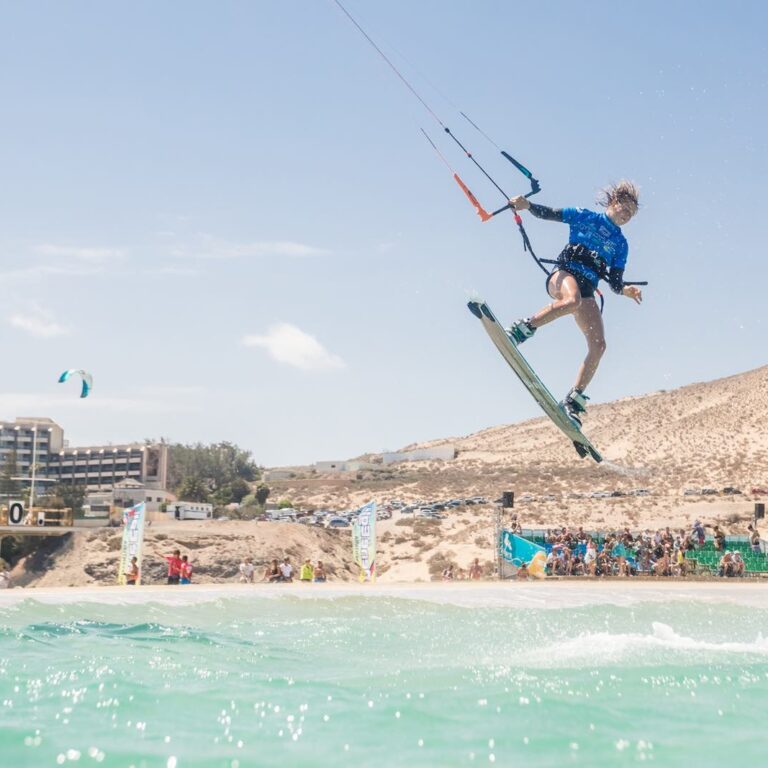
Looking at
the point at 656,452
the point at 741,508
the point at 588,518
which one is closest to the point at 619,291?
the point at 741,508

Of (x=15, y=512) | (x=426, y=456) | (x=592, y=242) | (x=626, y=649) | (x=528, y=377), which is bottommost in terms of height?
(x=626, y=649)

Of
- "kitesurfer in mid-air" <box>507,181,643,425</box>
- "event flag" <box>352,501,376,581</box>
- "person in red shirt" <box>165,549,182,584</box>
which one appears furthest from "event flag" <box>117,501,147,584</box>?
"kitesurfer in mid-air" <box>507,181,643,425</box>

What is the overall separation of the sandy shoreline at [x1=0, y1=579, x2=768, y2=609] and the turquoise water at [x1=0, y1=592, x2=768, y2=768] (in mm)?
3937

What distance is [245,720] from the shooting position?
7.07 metres

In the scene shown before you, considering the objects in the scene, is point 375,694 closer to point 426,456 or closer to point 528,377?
point 528,377

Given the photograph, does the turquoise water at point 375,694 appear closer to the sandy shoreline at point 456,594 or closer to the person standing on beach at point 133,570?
the sandy shoreline at point 456,594

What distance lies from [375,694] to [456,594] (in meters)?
11.8

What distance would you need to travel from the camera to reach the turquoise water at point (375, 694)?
6.30m

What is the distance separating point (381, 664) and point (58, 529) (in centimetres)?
3085

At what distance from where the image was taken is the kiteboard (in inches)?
448

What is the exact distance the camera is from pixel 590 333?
1090cm

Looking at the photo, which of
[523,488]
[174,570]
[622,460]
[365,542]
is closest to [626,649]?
[365,542]

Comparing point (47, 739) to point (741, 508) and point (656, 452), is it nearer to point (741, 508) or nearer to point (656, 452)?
point (741, 508)

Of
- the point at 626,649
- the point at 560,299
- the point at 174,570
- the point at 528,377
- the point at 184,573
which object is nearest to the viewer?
the point at 626,649
